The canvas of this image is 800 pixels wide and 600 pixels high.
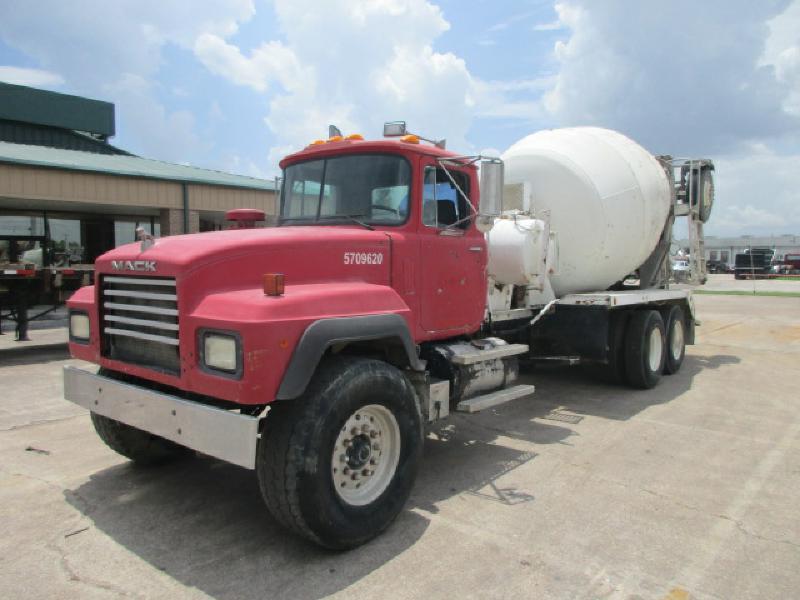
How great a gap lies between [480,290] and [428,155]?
1.44 metres

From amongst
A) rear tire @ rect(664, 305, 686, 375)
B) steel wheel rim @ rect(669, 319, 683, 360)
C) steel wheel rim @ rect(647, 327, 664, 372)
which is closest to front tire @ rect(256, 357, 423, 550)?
steel wheel rim @ rect(647, 327, 664, 372)

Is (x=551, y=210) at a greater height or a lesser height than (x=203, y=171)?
lesser

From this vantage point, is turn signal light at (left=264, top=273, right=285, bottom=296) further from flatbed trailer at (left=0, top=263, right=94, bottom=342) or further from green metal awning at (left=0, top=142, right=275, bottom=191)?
flatbed trailer at (left=0, top=263, right=94, bottom=342)

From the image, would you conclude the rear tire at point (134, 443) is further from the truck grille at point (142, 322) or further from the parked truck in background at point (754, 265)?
the parked truck in background at point (754, 265)

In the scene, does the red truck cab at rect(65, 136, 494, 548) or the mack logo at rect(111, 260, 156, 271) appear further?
the mack logo at rect(111, 260, 156, 271)

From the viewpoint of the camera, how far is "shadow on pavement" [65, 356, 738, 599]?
351 centimetres

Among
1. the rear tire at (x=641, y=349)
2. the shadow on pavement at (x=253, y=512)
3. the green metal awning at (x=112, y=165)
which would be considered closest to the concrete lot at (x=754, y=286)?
the rear tire at (x=641, y=349)

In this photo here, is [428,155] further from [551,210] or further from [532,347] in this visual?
[532,347]

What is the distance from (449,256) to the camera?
17.3ft

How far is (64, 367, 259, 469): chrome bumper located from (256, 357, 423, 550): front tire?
0.25 metres

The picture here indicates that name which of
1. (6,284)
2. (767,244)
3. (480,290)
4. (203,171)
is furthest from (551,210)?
(767,244)

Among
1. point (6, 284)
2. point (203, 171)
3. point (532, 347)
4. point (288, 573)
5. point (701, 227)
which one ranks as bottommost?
point (288, 573)

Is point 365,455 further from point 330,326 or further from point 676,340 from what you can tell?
point 676,340

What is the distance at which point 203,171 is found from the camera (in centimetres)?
1889
